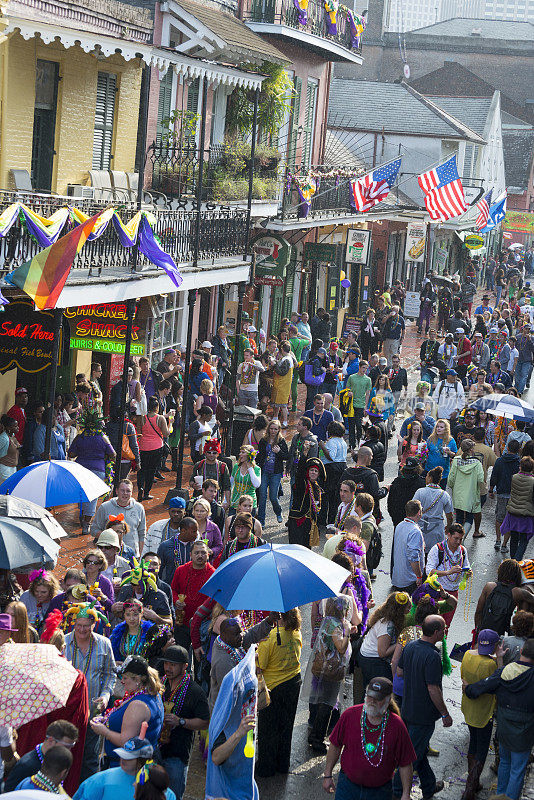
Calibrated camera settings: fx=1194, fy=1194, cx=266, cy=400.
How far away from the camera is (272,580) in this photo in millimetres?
8664

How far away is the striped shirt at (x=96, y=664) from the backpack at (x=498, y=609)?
3.72 metres

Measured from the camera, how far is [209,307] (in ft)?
86.1

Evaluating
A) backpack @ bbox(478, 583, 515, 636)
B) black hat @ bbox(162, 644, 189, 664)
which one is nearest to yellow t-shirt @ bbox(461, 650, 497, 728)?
backpack @ bbox(478, 583, 515, 636)

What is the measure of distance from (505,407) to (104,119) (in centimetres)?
841

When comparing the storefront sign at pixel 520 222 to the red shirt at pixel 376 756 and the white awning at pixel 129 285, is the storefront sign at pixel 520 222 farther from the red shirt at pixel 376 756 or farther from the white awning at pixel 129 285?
the red shirt at pixel 376 756

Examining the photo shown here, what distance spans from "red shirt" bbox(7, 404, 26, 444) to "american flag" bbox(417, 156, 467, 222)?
1937cm

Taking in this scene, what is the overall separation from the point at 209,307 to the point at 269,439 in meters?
11.1

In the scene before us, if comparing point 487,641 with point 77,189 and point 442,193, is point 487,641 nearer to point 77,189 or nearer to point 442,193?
point 77,189

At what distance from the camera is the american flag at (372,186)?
30.1 metres

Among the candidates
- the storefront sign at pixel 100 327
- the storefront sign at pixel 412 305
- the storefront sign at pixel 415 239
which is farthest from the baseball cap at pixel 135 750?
the storefront sign at pixel 415 239

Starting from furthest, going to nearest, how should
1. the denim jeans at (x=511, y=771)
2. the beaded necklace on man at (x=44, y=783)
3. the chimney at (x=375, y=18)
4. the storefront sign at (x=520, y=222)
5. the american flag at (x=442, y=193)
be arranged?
the chimney at (x=375, y=18) → the storefront sign at (x=520, y=222) → the american flag at (x=442, y=193) → the denim jeans at (x=511, y=771) → the beaded necklace on man at (x=44, y=783)

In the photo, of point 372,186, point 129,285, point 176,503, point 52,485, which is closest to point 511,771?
point 176,503

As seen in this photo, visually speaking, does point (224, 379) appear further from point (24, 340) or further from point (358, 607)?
point (358, 607)

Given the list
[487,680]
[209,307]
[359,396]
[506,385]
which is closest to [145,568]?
[487,680]
